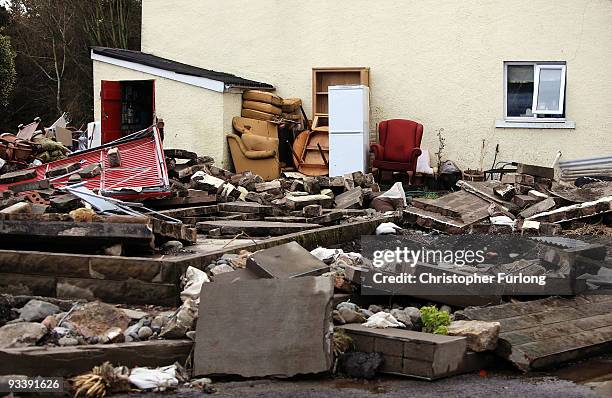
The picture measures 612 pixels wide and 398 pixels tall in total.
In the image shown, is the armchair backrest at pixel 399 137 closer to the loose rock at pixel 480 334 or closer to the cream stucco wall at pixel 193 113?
the cream stucco wall at pixel 193 113

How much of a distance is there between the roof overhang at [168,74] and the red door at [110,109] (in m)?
0.49

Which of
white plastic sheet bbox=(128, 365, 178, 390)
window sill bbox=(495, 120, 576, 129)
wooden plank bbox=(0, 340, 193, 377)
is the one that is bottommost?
white plastic sheet bbox=(128, 365, 178, 390)

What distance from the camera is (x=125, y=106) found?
734 inches

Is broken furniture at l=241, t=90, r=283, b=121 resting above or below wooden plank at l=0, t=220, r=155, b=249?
above

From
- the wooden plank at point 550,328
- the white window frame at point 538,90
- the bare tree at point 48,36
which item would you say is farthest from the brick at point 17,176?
the bare tree at point 48,36

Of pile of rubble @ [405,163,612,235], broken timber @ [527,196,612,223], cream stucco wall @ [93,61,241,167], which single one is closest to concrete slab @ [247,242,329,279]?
pile of rubble @ [405,163,612,235]

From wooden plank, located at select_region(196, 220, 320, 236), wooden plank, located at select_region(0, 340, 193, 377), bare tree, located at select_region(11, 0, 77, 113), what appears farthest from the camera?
bare tree, located at select_region(11, 0, 77, 113)

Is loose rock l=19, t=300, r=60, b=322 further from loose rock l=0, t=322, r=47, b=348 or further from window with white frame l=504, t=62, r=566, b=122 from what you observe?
window with white frame l=504, t=62, r=566, b=122

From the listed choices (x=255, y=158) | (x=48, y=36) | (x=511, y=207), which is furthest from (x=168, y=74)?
(x=48, y=36)

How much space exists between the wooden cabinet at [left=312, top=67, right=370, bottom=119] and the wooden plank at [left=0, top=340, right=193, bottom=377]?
11.7 meters

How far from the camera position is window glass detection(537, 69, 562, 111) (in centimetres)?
1659

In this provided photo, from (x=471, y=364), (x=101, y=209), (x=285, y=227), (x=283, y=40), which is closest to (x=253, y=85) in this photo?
(x=283, y=40)

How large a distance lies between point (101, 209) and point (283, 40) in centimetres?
981

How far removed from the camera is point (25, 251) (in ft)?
25.6
